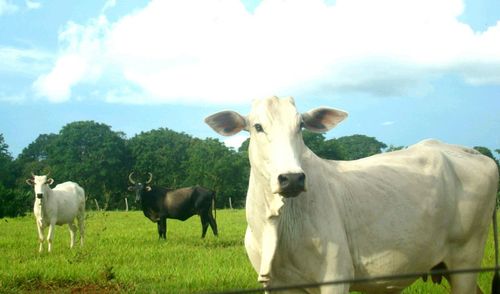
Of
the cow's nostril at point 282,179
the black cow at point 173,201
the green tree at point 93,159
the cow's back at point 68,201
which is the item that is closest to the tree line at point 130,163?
the green tree at point 93,159

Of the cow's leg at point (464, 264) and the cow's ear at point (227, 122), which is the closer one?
the cow's ear at point (227, 122)

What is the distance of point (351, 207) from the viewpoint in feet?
14.1

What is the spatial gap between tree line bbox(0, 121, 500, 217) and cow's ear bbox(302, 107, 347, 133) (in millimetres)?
42828

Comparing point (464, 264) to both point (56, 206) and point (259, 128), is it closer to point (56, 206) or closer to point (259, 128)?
point (259, 128)

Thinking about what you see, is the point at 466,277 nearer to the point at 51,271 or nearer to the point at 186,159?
the point at 51,271

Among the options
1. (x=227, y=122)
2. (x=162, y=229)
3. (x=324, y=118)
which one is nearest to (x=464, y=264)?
(x=324, y=118)

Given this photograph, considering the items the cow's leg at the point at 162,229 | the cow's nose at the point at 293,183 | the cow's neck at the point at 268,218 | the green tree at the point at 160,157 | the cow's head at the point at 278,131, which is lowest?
the cow's leg at the point at 162,229

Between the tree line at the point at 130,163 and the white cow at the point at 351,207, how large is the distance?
4224cm

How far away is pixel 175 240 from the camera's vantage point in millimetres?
14375

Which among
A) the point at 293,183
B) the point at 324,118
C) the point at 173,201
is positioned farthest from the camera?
the point at 173,201

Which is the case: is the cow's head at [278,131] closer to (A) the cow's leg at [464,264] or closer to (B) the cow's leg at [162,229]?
(A) the cow's leg at [464,264]

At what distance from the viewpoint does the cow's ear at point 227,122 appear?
166 inches

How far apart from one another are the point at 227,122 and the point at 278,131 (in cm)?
62

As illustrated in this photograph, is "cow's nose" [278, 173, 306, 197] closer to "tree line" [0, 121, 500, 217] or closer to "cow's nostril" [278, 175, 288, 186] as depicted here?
"cow's nostril" [278, 175, 288, 186]
